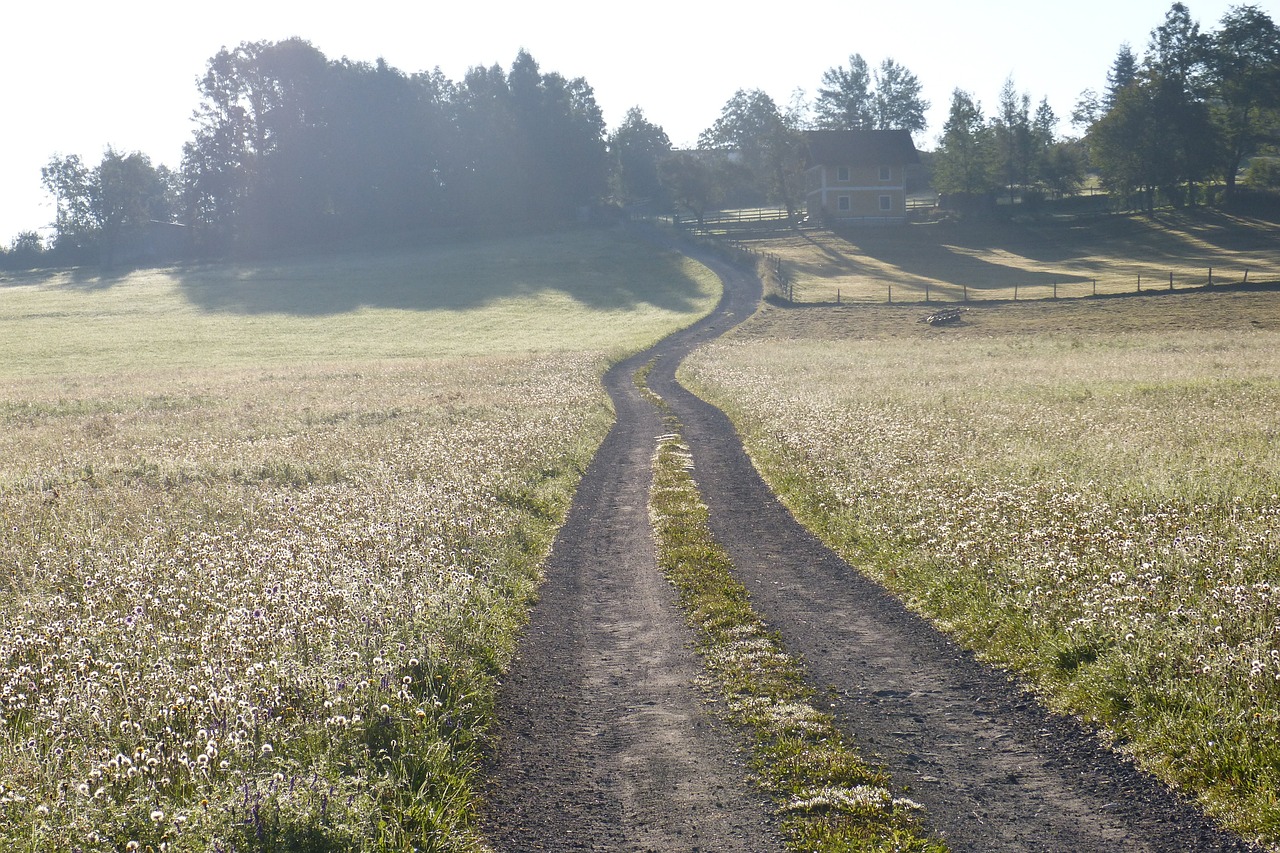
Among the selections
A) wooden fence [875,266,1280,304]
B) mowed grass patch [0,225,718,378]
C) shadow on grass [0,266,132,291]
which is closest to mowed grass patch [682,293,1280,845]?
mowed grass patch [0,225,718,378]

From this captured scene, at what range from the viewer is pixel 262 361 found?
176 ft

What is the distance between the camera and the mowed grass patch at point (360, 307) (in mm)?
57219

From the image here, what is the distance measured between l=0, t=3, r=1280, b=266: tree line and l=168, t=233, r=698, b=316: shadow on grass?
10121 millimetres

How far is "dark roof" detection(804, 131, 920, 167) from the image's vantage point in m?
106

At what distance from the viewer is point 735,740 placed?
736 centimetres

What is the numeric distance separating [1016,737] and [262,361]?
174 feet

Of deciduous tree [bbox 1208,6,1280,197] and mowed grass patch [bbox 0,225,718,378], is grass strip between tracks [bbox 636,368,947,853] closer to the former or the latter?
mowed grass patch [bbox 0,225,718,378]

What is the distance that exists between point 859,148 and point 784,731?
10802 cm

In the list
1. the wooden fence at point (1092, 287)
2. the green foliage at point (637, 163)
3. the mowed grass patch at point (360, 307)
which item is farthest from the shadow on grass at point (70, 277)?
the wooden fence at point (1092, 287)

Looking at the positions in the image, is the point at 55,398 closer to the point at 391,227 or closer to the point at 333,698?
the point at 333,698

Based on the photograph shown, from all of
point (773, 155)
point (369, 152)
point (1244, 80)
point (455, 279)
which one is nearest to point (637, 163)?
point (773, 155)

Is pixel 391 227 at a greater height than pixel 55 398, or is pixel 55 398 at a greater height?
Answer: pixel 391 227

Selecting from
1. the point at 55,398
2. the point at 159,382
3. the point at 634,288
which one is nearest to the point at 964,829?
the point at 55,398

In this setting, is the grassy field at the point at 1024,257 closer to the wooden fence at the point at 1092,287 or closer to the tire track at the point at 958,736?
the wooden fence at the point at 1092,287
